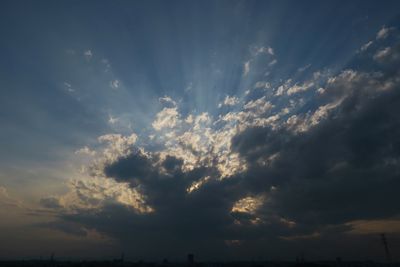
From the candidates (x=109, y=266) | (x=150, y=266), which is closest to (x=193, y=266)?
(x=150, y=266)

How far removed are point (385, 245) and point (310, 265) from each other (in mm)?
82970

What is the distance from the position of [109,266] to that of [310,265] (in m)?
92.5

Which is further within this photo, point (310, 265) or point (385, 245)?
point (385, 245)

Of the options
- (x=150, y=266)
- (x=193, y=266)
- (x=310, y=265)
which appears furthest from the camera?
(x=193, y=266)

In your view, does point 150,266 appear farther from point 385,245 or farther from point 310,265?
point 385,245

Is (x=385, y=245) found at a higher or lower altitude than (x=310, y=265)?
higher

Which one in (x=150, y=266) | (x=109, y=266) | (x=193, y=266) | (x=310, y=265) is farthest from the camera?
(x=193, y=266)

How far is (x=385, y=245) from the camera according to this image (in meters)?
187

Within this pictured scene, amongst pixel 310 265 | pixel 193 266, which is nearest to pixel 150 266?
pixel 193 266

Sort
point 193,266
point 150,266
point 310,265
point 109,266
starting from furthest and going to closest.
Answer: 1. point 193,266
2. point 150,266
3. point 109,266
4. point 310,265

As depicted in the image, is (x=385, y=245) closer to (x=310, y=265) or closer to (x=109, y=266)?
(x=310, y=265)

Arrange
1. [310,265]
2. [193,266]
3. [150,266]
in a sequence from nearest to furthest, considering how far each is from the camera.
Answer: [310,265], [150,266], [193,266]

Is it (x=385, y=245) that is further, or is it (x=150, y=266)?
(x=385, y=245)

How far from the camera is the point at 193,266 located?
185375 mm
